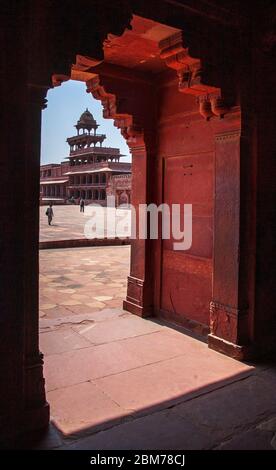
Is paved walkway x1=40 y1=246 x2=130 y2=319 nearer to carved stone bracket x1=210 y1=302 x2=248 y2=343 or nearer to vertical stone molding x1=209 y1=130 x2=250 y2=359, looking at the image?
carved stone bracket x1=210 y1=302 x2=248 y2=343

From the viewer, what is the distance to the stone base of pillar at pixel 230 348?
153 inches

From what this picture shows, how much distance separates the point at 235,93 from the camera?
12.2ft

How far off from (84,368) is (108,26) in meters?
2.99

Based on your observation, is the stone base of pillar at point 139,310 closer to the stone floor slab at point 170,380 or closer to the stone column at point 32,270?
the stone floor slab at point 170,380

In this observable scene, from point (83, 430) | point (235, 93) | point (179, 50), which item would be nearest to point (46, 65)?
point (179, 50)

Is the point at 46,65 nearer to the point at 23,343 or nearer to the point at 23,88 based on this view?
the point at 23,88

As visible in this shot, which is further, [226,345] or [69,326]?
[69,326]

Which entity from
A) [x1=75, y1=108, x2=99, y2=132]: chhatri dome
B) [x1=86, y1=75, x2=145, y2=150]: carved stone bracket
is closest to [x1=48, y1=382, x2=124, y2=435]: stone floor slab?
[x1=86, y1=75, x2=145, y2=150]: carved stone bracket

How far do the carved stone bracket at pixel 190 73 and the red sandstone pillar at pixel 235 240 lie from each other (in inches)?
12.1

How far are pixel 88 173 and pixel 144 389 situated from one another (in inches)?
2020

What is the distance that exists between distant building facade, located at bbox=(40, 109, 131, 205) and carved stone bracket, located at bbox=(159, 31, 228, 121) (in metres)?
38.6

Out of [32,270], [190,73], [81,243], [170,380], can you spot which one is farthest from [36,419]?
[81,243]

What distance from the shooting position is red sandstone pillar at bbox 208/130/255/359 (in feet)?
12.7

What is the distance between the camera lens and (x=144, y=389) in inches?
129
